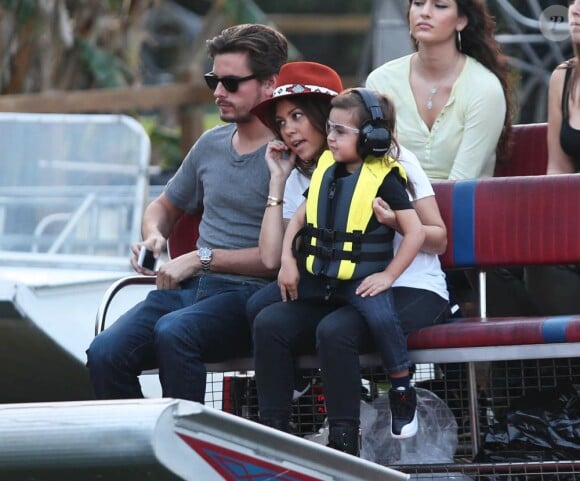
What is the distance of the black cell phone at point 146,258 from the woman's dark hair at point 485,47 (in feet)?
4.50

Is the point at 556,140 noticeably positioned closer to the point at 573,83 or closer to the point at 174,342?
the point at 573,83

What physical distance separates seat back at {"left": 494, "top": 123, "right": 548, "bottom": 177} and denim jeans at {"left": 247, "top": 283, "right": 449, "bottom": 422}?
1176 millimetres

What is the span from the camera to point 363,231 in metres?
A: 4.47

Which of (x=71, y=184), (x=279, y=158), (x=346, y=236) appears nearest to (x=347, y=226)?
(x=346, y=236)

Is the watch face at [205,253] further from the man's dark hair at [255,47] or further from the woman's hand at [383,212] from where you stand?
the woman's hand at [383,212]

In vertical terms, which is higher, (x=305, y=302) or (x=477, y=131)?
(x=477, y=131)

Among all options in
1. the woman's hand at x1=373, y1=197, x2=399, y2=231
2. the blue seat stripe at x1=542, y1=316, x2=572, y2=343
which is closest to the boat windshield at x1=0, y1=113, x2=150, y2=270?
the woman's hand at x1=373, y1=197, x2=399, y2=231

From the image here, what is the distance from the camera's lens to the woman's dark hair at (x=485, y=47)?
545 cm

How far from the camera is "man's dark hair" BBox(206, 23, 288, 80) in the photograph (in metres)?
5.00

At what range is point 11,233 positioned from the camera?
8.95 meters

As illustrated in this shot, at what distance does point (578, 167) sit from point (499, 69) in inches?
18.9

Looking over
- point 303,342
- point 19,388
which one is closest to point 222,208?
point 303,342

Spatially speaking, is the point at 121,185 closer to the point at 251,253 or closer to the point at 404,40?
the point at 404,40

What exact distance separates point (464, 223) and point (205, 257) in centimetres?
93
